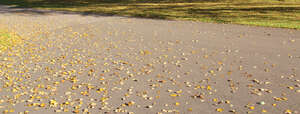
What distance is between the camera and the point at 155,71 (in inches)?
309

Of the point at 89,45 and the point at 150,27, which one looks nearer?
the point at 89,45

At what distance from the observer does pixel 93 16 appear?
1780 cm

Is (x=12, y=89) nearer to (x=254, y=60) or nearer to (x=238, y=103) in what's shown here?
(x=238, y=103)

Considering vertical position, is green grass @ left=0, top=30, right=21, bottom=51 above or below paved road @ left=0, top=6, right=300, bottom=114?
above

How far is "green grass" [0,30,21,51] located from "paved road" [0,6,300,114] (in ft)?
1.53

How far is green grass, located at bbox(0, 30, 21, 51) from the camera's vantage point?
37.4 ft

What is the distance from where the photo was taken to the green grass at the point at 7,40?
11391 mm

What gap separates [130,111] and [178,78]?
6.38 feet

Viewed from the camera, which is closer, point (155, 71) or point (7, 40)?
point (155, 71)

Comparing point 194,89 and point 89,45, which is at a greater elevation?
point 89,45

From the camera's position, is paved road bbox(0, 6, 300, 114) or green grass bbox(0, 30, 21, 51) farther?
green grass bbox(0, 30, 21, 51)

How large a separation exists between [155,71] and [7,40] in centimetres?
725

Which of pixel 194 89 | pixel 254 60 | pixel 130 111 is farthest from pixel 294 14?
pixel 130 111

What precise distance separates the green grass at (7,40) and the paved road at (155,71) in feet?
1.53
